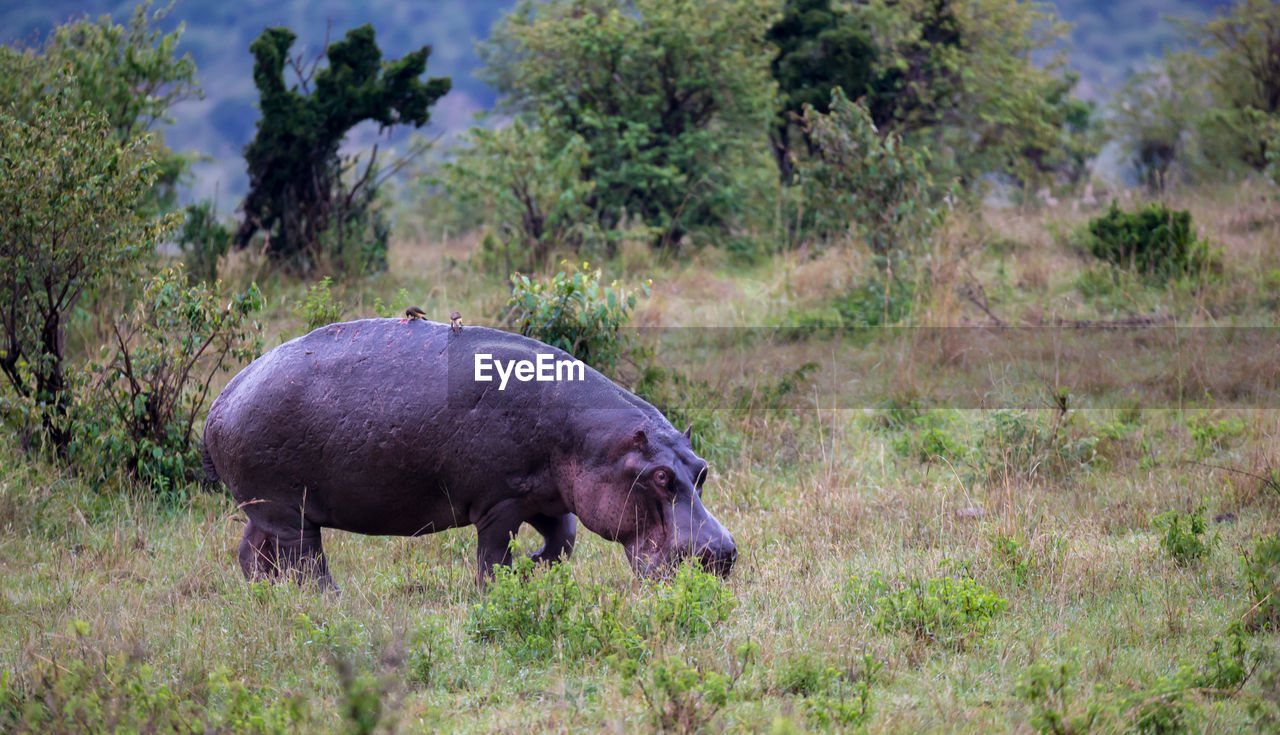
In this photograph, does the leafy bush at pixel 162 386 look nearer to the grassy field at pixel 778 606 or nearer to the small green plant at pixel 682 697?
the grassy field at pixel 778 606

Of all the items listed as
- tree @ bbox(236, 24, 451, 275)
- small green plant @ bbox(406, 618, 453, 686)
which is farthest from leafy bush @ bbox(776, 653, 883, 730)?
tree @ bbox(236, 24, 451, 275)

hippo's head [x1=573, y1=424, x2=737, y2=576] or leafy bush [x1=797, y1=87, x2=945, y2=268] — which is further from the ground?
leafy bush [x1=797, y1=87, x2=945, y2=268]

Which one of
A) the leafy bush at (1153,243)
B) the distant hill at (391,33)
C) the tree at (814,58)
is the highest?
the distant hill at (391,33)

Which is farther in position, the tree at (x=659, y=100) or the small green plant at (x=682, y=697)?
the tree at (x=659, y=100)

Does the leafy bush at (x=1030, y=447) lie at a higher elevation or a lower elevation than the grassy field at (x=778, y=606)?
higher

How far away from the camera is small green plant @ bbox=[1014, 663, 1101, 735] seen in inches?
135

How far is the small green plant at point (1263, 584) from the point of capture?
4503mm

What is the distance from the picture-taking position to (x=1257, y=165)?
749 inches

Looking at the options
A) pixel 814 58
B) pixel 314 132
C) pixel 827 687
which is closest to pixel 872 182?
pixel 314 132

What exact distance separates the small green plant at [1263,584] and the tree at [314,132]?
10.6m

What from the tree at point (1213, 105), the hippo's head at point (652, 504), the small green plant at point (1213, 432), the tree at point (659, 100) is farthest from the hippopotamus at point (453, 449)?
the tree at point (1213, 105)

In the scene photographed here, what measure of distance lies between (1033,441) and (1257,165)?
48.2 ft

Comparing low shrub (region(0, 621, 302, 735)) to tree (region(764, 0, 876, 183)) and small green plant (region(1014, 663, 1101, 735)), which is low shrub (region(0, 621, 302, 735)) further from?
tree (region(764, 0, 876, 183))

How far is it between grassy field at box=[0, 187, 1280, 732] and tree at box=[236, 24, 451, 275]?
7300mm
